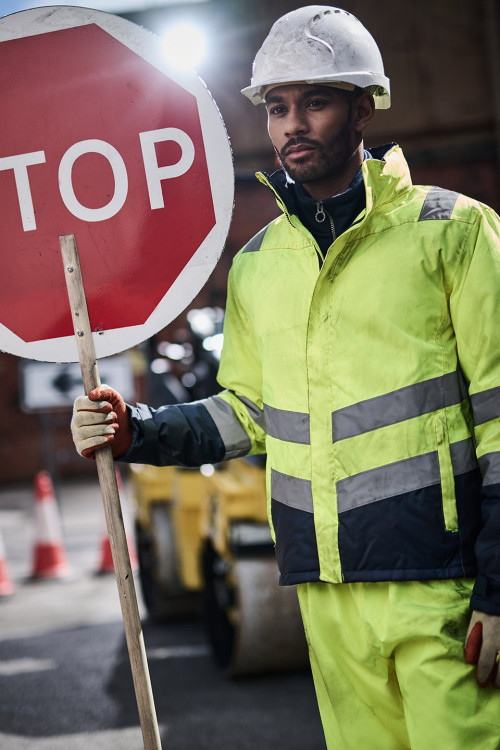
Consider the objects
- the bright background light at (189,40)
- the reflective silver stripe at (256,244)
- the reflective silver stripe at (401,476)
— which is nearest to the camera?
the reflective silver stripe at (401,476)

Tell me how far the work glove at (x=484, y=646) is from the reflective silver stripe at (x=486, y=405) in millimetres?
383

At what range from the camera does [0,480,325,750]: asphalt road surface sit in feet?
14.1

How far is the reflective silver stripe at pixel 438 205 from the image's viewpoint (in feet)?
6.74

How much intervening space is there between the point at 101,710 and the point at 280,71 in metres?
3.47

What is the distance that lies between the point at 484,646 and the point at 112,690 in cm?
342

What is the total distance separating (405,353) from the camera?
2.03 metres

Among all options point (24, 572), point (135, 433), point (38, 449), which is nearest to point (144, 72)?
point (135, 433)

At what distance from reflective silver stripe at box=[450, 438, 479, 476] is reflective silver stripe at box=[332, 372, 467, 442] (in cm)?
9

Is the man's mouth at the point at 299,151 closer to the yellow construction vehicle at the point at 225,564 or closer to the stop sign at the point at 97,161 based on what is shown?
the stop sign at the point at 97,161

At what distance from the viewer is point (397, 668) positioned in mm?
2047

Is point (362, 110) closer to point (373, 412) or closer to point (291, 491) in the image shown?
point (373, 412)

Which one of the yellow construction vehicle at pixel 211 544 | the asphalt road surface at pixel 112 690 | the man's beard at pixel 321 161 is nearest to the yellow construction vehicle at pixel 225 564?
the yellow construction vehicle at pixel 211 544

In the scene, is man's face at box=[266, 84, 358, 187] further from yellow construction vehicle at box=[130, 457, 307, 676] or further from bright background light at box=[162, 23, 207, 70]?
bright background light at box=[162, 23, 207, 70]

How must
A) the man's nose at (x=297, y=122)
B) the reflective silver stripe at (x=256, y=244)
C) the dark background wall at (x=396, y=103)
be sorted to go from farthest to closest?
the dark background wall at (x=396, y=103) → the reflective silver stripe at (x=256, y=244) → the man's nose at (x=297, y=122)
